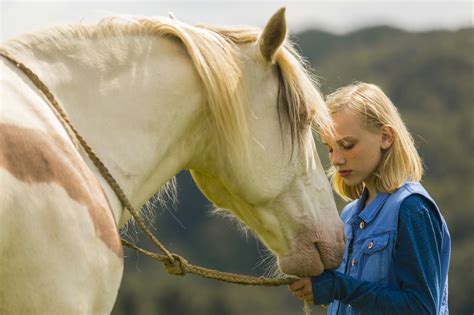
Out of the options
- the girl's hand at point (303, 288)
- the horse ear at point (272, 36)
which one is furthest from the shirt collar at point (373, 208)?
the horse ear at point (272, 36)

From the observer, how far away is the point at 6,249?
2.59 m

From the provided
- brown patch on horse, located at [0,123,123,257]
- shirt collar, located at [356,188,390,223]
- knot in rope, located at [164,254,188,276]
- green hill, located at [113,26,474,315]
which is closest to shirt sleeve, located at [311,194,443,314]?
shirt collar, located at [356,188,390,223]

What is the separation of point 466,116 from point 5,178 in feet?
111

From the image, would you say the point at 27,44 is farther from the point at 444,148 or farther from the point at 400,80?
the point at 400,80

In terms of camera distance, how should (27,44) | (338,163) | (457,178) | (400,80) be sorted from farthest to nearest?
(400,80), (457,178), (338,163), (27,44)

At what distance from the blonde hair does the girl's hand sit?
50 cm

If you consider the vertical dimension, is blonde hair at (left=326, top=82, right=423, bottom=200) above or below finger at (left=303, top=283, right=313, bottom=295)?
above

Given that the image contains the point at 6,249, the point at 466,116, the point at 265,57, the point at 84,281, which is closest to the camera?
the point at 6,249

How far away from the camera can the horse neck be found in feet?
9.94

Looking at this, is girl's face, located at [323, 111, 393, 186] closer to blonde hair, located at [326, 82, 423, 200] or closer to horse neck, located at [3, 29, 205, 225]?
blonde hair, located at [326, 82, 423, 200]

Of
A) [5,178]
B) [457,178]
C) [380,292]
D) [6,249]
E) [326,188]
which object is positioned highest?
[5,178]

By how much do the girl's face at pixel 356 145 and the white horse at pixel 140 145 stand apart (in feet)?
0.61

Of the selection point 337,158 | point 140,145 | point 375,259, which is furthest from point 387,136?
point 140,145

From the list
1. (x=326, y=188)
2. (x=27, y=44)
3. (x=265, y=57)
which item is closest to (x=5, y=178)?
(x=27, y=44)
